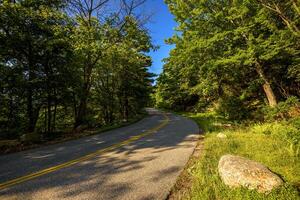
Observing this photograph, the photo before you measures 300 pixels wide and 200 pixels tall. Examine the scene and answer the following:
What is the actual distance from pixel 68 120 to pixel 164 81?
2279cm

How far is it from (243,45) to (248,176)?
12534 millimetres

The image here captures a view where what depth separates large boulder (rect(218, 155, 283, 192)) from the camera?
402cm

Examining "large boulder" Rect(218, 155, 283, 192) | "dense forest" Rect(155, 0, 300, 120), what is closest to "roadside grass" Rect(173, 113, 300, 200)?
"large boulder" Rect(218, 155, 283, 192)

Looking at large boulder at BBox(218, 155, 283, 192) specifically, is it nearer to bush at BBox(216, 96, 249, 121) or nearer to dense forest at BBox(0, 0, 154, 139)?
dense forest at BBox(0, 0, 154, 139)

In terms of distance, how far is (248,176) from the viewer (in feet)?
13.9

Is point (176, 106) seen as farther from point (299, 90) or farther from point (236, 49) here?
point (236, 49)

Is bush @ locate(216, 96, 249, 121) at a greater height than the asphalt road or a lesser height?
greater

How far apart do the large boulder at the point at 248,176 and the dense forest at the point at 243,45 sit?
8.60 meters

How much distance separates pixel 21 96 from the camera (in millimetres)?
13352

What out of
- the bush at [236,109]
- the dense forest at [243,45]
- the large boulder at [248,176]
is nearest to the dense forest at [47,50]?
the dense forest at [243,45]

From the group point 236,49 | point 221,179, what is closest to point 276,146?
point 221,179

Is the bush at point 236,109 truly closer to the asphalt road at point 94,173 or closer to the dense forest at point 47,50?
the dense forest at point 47,50

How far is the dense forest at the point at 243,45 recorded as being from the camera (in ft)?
39.9

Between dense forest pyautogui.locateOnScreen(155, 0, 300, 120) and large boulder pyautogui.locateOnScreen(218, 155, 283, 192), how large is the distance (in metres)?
8.60
